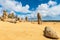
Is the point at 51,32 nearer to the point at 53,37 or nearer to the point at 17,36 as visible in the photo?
the point at 53,37

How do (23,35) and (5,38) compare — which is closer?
(5,38)

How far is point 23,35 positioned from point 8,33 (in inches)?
58.2

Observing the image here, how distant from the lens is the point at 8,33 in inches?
562

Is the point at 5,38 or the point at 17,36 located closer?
the point at 5,38

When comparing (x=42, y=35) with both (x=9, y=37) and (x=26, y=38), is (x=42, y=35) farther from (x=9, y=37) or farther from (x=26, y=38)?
(x=9, y=37)

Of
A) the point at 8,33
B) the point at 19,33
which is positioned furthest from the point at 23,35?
the point at 8,33

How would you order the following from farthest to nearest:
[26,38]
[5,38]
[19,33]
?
[19,33]
[26,38]
[5,38]

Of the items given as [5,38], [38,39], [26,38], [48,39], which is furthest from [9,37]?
[48,39]

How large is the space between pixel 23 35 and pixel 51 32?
9.87 ft

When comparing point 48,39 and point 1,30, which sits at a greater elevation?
point 1,30

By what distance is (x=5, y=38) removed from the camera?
43.0 feet

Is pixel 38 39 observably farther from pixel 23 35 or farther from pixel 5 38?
pixel 5 38

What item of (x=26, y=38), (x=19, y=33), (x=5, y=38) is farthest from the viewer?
(x=19, y=33)

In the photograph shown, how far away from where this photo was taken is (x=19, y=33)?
588 inches
